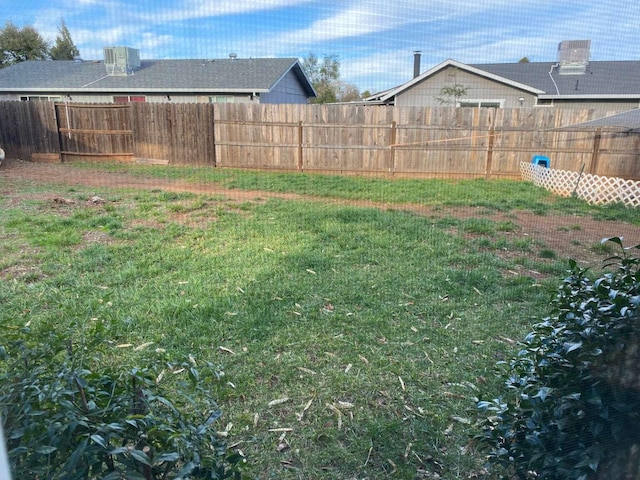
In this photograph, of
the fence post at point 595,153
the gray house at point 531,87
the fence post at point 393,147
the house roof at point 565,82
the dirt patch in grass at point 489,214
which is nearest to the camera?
the dirt patch in grass at point 489,214

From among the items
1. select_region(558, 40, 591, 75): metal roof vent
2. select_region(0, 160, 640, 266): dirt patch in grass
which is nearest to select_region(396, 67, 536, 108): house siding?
select_region(0, 160, 640, 266): dirt patch in grass

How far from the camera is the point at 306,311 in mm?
2500

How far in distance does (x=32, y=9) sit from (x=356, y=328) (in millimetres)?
1820

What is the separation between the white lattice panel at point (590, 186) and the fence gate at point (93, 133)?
23.3 feet

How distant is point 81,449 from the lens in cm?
66

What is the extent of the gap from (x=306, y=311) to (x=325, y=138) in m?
5.84

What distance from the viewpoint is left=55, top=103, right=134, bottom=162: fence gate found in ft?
27.7

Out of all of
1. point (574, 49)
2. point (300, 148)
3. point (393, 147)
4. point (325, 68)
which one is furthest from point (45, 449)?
point (300, 148)

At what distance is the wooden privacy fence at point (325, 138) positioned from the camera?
7.23m

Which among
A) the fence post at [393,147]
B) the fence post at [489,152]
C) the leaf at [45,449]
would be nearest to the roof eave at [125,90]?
the fence post at [393,147]

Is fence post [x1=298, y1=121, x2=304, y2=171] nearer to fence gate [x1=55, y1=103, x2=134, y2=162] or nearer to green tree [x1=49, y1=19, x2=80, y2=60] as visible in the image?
fence gate [x1=55, y1=103, x2=134, y2=162]

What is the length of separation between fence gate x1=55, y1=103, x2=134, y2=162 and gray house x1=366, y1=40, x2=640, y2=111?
4.93 metres

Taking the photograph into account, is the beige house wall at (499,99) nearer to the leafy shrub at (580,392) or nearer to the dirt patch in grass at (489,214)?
the dirt patch in grass at (489,214)

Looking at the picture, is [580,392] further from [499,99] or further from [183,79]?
[183,79]
